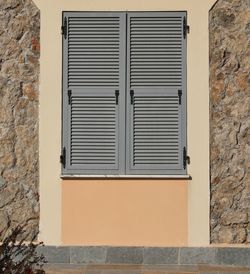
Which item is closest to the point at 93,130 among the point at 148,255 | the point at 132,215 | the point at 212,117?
the point at 132,215

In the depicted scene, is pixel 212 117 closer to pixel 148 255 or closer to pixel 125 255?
pixel 148 255

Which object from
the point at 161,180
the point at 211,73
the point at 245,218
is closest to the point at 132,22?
the point at 211,73

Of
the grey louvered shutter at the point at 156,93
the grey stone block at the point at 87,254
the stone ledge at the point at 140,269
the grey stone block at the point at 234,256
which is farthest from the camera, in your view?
the grey louvered shutter at the point at 156,93

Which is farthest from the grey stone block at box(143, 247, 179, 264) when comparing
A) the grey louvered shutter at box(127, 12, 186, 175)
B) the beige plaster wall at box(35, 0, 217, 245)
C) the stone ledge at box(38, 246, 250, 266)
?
the grey louvered shutter at box(127, 12, 186, 175)

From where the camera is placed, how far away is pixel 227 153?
31.3 ft

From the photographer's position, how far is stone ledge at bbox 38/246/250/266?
30.8 feet

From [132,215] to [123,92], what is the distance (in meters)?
1.36

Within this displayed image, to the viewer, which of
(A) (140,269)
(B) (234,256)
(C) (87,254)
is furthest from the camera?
(C) (87,254)

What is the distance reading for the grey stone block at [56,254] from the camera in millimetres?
9508

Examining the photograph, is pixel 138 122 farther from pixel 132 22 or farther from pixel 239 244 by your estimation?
pixel 239 244

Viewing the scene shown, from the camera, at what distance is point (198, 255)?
945 centimetres

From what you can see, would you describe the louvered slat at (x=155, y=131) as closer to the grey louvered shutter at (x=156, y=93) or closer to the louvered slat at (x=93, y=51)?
the grey louvered shutter at (x=156, y=93)

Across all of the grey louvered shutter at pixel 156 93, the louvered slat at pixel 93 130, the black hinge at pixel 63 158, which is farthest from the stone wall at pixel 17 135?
the grey louvered shutter at pixel 156 93

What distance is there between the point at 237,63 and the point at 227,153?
0.99 meters
